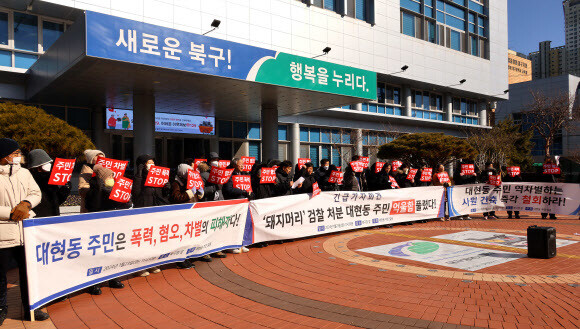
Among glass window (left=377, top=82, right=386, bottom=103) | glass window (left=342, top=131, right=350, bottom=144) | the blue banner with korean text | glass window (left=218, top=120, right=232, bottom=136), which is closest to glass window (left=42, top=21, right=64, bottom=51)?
the blue banner with korean text

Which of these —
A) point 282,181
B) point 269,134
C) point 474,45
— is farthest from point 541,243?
point 474,45

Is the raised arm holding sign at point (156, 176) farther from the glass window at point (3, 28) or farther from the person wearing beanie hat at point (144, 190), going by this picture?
the glass window at point (3, 28)

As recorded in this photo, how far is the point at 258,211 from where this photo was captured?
325 inches

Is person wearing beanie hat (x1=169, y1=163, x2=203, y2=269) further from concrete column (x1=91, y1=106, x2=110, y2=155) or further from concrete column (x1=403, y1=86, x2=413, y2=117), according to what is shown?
concrete column (x1=403, y1=86, x2=413, y2=117)

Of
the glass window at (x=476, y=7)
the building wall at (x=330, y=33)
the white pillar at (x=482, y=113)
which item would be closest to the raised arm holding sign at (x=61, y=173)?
the building wall at (x=330, y=33)

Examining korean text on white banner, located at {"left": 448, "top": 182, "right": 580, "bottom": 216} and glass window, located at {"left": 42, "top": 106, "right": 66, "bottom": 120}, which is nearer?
korean text on white banner, located at {"left": 448, "top": 182, "right": 580, "bottom": 216}

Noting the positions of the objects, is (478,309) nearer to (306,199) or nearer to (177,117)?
(306,199)

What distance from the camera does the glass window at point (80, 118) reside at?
18.1 meters

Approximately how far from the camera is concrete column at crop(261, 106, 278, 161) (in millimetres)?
18625

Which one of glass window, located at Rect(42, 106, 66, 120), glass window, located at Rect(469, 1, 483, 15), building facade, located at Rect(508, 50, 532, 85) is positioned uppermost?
building facade, located at Rect(508, 50, 532, 85)

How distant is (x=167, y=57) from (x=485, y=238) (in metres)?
9.72

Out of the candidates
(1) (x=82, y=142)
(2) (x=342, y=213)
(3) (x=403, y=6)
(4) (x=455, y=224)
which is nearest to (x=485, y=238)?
(4) (x=455, y=224)

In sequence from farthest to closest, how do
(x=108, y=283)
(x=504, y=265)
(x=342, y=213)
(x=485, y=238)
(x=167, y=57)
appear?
(x=167, y=57), (x=342, y=213), (x=485, y=238), (x=504, y=265), (x=108, y=283)

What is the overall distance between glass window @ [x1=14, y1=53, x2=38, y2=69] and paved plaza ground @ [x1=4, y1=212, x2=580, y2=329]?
12.9m
